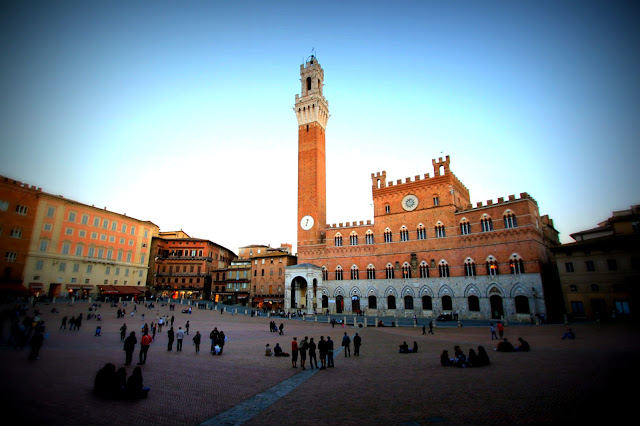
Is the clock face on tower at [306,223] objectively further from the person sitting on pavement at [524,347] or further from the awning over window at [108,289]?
the person sitting on pavement at [524,347]

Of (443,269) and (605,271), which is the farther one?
(443,269)

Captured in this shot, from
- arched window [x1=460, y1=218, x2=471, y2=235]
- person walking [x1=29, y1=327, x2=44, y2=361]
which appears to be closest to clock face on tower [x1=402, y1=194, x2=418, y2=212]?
arched window [x1=460, y1=218, x2=471, y2=235]

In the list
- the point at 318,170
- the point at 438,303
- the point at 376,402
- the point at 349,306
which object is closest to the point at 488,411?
the point at 376,402

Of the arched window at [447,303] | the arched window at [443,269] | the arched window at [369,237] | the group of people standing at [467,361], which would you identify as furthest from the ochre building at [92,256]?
the arched window at [447,303]

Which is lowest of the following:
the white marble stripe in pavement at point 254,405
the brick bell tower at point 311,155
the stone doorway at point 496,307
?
the white marble stripe in pavement at point 254,405

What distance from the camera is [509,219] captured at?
3791 cm

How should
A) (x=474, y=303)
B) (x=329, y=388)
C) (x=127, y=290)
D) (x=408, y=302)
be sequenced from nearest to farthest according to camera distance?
(x=329, y=388) → (x=474, y=303) → (x=408, y=302) → (x=127, y=290)

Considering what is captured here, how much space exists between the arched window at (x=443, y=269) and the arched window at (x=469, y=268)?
91.7 inches

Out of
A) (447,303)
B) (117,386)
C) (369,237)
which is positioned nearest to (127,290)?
(369,237)

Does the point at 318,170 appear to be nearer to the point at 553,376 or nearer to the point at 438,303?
the point at 438,303

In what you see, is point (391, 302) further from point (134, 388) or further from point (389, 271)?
point (134, 388)

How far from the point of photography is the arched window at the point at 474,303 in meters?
38.6

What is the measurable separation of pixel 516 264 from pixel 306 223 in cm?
3127

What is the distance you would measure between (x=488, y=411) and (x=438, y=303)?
116 ft
